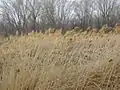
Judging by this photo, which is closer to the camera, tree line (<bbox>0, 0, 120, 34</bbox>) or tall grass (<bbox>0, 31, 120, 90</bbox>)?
tall grass (<bbox>0, 31, 120, 90</bbox>)

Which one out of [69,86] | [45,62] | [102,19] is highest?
[45,62]

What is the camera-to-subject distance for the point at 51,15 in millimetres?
39375

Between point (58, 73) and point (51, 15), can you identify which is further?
point (51, 15)

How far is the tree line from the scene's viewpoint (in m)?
35.6

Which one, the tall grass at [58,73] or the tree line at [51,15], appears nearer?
the tall grass at [58,73]

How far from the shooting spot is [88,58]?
384 centimetres

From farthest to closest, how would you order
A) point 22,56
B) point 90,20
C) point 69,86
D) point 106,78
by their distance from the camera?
point 90,20, point 22,56, point 106,78, point 69,86

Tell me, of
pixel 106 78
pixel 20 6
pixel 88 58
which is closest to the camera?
pixel 106 78

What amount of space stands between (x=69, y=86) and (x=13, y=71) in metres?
0.60

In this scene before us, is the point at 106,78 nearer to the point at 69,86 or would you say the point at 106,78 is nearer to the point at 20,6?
the point at 69,86

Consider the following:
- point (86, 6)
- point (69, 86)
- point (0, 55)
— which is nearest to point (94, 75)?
point (69, 86)

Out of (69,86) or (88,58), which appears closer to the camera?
(69,86)

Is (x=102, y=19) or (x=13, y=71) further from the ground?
(x=13, y=71)

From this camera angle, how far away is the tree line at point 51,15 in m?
35.6
